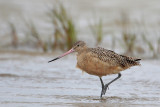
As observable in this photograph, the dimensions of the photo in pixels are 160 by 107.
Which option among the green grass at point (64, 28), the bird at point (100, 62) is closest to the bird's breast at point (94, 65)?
the bird at point (100, 62)

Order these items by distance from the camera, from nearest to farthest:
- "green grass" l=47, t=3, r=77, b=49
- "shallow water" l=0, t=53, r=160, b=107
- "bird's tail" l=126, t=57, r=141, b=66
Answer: "shallow water" l=0, t=53, r=160, b=107 → "bird's tail" l=126, t=57, r=141, b=66 → "green grass" l=47, t=3, r=77, b=49

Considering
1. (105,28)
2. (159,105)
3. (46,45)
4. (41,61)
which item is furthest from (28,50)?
(159,105)

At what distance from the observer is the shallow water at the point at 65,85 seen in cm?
584

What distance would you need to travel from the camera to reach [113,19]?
1461cm

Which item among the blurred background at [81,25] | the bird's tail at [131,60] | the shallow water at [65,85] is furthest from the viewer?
the blurred background at [81,25]

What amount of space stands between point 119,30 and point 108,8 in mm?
2242

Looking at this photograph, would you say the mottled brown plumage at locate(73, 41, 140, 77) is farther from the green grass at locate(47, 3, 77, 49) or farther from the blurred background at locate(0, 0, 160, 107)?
the green grass at locate(47, 3, 77, 49)

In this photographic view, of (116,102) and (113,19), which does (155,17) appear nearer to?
(113,19)

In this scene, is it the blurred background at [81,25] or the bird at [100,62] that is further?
the blurred background at [81,25]

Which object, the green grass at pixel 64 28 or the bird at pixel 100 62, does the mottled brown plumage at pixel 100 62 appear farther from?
the green grass at pixel 64 28

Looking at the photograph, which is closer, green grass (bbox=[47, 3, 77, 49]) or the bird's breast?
the bird's breast

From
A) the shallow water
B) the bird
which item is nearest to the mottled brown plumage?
the bird

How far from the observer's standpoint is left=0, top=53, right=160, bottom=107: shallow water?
584cm

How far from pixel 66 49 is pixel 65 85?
11.6 ft
